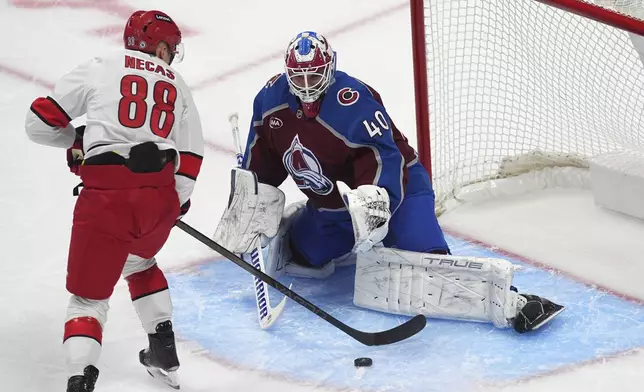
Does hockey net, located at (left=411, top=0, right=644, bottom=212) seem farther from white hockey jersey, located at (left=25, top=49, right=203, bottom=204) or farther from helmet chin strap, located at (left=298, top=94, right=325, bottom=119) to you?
white hockey jersey, located at (left=25, top=49, right=203, bottom=204)

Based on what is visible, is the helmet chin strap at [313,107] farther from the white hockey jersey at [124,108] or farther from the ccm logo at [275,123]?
the white hockey jersey at [124,108]

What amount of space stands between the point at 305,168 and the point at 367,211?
344 mm

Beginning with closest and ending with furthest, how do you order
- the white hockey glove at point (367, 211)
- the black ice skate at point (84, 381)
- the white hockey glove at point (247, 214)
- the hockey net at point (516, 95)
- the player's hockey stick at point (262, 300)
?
the black ice skate at point (84, 381) → the white hockey glove at point (367, 211) → the player's hockey stick at point (262, 300) → the white hockey glove at point (247, 214) → the hockey net at point (516, 95)

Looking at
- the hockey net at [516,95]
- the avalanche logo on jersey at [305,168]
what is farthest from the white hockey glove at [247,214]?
the hockey net at [516,95]

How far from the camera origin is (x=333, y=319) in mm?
3266

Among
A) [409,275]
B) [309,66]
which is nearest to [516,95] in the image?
[409,275]

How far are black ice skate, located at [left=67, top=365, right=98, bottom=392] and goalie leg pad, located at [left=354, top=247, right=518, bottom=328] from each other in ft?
3.01

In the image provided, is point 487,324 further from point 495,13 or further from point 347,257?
point 495,13

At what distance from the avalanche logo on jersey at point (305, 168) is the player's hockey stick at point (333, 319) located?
0.36 metres

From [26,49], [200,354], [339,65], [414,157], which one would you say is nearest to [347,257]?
[414,157]

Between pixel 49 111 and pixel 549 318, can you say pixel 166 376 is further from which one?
pixel 549 318

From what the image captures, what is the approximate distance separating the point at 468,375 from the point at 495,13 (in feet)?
4.36

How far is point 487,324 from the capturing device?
3422mm

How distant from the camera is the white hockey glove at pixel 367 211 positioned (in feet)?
10.6
